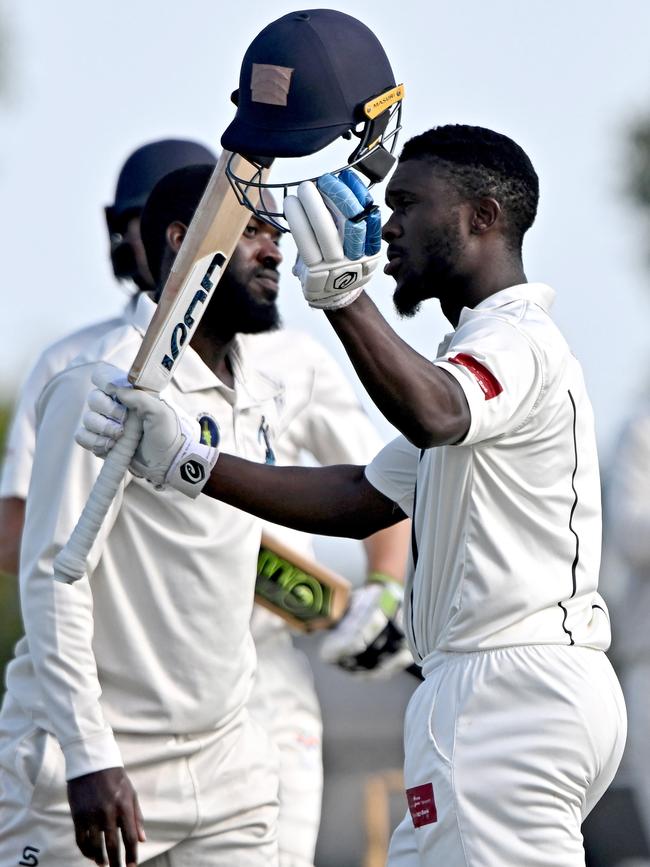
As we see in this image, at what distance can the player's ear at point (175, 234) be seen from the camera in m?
4.80

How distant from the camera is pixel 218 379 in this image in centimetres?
445

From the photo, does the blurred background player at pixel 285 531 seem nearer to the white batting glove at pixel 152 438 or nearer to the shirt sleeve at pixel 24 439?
the shirt sleeve at pixel 24 439

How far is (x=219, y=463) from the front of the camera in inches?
147

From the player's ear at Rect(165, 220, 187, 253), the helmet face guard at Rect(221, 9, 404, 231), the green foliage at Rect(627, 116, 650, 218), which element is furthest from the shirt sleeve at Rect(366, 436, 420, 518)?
the green foliage at Rect(627, 116, 650, 218)

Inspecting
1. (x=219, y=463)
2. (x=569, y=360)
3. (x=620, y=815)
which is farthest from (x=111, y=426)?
(x=620, y=815)

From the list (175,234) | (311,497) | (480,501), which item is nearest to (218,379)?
(175,234)

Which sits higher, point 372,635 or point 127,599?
point 127,599

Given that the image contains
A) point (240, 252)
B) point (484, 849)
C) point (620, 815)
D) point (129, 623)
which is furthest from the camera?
point (620, 815)

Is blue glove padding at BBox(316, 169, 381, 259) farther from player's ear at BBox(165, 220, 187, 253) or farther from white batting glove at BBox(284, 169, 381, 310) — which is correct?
player's ear at BBox(165, 220, 187, 253)

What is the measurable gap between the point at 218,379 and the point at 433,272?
0.94 metres

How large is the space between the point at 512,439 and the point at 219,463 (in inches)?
26.2

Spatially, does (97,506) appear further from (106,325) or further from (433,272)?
(106,325)

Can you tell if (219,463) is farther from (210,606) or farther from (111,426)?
(210,606)

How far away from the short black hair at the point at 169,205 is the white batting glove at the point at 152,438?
3.98 ft
